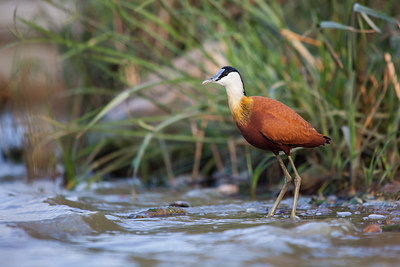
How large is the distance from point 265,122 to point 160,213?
974 mm

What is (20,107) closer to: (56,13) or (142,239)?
(142,239)

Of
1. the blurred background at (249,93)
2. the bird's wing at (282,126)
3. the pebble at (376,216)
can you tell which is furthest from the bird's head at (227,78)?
the pebble at (376,216)

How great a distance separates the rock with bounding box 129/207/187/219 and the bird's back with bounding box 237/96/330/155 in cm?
76

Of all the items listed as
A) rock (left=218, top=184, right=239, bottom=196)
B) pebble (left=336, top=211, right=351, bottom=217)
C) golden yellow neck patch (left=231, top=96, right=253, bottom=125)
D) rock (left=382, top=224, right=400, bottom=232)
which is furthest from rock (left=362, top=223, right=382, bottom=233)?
rock (left=218, top=184, right=239, bottom=196)

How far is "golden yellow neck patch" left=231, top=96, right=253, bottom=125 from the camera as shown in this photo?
3.31 m

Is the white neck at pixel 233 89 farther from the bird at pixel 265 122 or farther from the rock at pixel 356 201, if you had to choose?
the rock at pixel 356 201

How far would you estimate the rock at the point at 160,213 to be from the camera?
352 cm

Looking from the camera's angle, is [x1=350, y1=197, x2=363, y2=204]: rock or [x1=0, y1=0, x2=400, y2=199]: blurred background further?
[x1=0, y1=0, x2=400, y2=199]: blurred background

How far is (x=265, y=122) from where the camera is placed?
128 inches

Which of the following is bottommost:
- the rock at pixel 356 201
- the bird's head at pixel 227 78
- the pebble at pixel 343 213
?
the pebble at pixel 343 213

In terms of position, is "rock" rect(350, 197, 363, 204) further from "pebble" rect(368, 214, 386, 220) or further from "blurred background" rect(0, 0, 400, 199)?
"pebble" rect(368, 214, 386, 220)

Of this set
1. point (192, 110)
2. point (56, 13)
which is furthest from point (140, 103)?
point (56, 13)

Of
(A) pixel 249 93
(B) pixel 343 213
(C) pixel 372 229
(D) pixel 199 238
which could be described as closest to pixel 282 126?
(B) pixel 343 213

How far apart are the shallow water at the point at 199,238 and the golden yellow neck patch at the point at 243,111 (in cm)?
63
